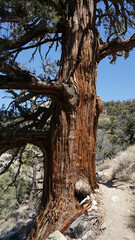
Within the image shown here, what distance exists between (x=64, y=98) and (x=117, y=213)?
219 centimetres

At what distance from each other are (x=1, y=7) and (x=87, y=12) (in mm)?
1747

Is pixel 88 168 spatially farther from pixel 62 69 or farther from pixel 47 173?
pixel 62 69

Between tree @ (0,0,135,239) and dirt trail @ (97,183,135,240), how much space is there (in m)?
0.40

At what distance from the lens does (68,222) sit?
8.84 feet

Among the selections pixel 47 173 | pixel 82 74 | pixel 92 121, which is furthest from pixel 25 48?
pixel 47 173

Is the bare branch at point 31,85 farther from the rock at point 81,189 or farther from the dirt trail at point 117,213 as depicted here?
the dirt trail at point 117,213

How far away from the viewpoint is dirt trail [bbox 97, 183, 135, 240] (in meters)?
2.53

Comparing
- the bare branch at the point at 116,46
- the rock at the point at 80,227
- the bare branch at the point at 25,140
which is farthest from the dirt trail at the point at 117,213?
the bare branch at the point at 116,46

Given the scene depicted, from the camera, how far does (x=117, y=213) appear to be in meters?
3.01

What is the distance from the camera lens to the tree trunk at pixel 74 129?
2.92 metres

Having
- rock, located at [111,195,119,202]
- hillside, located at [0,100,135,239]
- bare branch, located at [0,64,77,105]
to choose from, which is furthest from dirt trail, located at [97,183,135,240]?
bare branch, located at [0,64,77,105]

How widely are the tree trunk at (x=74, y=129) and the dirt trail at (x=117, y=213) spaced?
37cm

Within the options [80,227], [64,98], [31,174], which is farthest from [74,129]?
[31,174]

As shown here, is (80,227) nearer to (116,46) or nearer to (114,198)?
(114,198)
